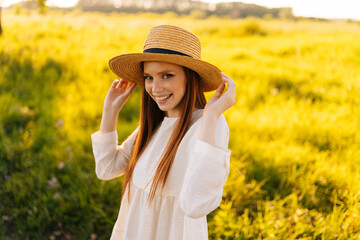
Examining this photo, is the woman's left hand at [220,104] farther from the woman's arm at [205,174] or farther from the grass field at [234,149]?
the grass field at [234,149]

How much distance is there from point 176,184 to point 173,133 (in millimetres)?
274

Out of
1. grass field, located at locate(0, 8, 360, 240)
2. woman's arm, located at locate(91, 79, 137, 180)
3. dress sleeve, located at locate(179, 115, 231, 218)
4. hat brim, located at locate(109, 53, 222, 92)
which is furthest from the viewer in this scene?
grass field, located at locate(0, 8, 360, 240)

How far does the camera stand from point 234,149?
12.0ft

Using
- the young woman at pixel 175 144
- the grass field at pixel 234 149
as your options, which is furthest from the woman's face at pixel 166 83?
the grass field at pixel 234 149

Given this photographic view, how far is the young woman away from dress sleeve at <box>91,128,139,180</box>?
0.02 meters

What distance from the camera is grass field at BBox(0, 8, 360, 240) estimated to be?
289 centimetres

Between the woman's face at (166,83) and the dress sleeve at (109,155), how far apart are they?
1.62ft

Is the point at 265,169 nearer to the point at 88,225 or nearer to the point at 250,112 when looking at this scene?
the point at 250,112

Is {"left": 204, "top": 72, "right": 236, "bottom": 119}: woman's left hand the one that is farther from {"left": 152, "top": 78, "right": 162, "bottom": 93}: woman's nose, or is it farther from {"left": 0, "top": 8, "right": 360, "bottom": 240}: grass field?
{"left": 0, "top": 8, "right": 360, "bottom": 240}: grass field

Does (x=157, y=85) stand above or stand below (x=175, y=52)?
below

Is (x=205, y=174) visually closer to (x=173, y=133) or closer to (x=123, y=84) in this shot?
(x=173, y=133)

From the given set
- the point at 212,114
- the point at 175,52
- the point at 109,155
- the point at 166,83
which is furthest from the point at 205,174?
the point at 109,155

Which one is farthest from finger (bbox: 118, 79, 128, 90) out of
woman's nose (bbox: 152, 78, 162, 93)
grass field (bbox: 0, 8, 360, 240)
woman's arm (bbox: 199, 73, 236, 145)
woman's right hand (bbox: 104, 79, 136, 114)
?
grass field (bbox: 0, 8, 360, 240)

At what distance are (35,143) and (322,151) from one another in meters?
3.47
